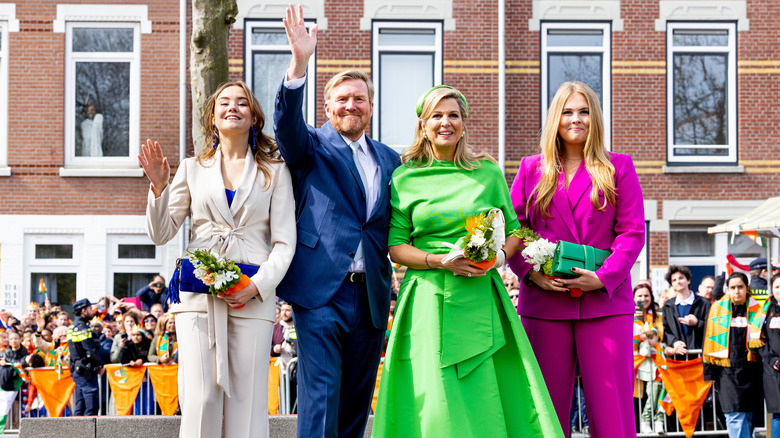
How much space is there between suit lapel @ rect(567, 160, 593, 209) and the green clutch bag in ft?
0.93

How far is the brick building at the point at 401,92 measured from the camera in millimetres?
17297

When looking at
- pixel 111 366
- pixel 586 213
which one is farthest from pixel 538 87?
pixel 586 213

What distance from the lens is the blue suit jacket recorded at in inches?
189

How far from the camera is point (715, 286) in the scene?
12.4 meters

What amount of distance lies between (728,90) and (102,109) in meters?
12.2

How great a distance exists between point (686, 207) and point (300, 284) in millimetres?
14227

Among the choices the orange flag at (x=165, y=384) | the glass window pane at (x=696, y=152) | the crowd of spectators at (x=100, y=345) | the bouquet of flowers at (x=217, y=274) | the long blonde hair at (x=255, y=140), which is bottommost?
the orange flag at (x=165, y=384)

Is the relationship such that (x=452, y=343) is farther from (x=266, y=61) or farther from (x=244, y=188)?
(x=266, y=61)

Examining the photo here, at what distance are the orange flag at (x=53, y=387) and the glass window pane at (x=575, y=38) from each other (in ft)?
36.4

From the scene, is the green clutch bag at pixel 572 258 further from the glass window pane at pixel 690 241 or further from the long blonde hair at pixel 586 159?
the glass window pane at pixel 690 241

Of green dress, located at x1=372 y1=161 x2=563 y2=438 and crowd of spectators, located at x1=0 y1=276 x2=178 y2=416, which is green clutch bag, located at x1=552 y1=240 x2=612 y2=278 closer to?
green dress, located at x1=372 y1=161 x2=563 y2=438

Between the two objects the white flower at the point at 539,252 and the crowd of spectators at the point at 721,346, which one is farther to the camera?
the crowd of spectators at the point at 721,346

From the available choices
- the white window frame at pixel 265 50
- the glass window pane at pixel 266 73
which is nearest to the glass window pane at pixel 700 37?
the white window frame at pixel 265 50

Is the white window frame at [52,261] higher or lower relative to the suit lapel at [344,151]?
lower
